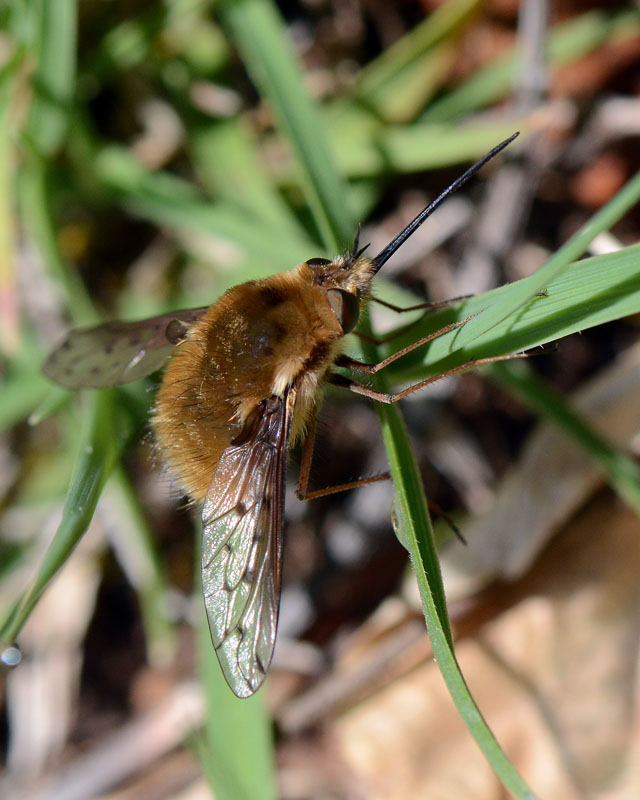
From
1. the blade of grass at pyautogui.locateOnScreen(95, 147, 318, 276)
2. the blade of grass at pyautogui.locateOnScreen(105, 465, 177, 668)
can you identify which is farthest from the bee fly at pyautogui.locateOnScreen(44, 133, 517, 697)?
the blade of grass at pyautogui.locateOnScreen(105, 465, 177, 668)

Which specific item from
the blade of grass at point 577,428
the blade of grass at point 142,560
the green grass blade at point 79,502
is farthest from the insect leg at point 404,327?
the blade of grass at point 142,560

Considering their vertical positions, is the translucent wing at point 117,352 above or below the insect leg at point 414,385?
above

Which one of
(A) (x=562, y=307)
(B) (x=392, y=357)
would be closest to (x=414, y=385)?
(B) (x=392, y=357)

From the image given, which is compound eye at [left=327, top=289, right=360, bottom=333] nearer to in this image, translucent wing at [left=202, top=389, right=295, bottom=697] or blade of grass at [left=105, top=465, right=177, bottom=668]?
translucent wing at [left=202, top=389, right=295, bottom=697]

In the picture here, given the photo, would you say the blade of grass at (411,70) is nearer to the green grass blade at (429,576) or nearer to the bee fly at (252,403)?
the bee fly at (252,403)

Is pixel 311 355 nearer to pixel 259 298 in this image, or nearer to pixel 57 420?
pixel 259 298

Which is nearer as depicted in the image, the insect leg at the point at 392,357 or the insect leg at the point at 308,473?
the insect leg at the point at 392,357
